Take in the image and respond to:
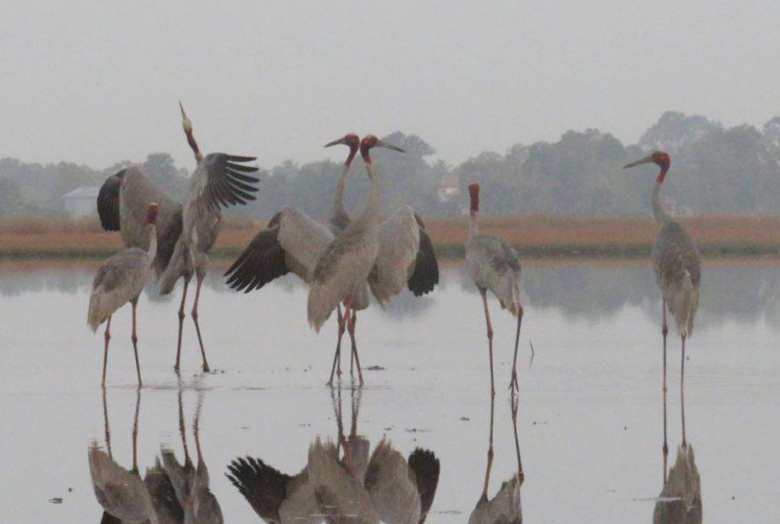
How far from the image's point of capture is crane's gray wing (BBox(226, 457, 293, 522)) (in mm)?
6562

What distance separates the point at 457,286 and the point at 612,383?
14288mm

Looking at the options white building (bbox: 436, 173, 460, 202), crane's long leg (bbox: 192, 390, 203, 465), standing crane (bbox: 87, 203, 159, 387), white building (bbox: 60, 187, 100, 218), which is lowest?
crane's long leg (bbox: 192, 390, 203, 465)

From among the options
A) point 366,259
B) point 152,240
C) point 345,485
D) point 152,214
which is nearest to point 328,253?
point 366,259

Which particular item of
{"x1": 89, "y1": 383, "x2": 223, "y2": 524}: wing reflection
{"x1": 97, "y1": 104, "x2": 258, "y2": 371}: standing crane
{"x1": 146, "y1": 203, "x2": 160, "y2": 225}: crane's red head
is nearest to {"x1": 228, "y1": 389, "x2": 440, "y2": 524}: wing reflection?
{"x1": 89, "y1": 383, "x2": 223, "y2": 524}: wing reflection

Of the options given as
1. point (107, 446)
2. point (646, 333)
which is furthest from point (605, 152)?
point (107, 446)

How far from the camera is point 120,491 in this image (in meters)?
7.00

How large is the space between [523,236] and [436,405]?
103ft

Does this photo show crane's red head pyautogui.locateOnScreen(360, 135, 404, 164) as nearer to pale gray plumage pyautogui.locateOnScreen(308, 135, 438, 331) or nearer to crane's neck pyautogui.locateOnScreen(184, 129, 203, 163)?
pale gray plumage pyautogui.locateOnScreen(308, 135, 438, 331)

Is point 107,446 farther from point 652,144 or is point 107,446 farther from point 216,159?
point 652,144

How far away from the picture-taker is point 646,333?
1522 centimetres

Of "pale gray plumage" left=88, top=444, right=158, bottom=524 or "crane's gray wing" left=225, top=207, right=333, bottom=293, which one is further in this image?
"crane's gray wing" left=225, top=207, right=333, bottom=293

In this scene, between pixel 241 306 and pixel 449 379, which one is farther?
pixel 241 306

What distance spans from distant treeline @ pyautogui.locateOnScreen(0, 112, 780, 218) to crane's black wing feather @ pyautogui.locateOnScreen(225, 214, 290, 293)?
6646cm

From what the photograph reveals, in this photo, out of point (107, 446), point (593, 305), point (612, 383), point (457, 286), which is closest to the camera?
point (107, 446)
